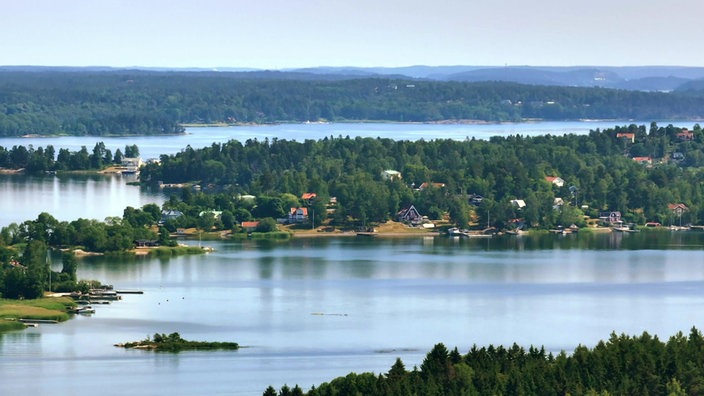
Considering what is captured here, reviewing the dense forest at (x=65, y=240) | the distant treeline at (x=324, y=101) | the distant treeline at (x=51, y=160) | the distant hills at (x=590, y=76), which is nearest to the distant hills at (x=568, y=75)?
the distant hills at (x=590, y=76)

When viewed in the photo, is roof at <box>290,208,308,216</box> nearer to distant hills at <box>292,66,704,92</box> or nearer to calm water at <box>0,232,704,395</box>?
calm water at <box>0,232,704,395</box>

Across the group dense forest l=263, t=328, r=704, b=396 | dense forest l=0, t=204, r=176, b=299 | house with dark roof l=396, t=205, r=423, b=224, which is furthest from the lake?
dense forest l=263, t=328, r=704, b=396

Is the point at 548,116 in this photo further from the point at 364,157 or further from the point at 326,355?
the point at 326,355

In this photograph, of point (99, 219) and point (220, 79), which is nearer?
point (99, 219)

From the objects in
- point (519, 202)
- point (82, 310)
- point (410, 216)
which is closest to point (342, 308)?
point (82, 310)

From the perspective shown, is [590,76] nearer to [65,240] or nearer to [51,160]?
[51,160]

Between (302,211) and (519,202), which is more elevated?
(519,202)

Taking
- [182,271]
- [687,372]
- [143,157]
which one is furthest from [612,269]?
[143,157]
